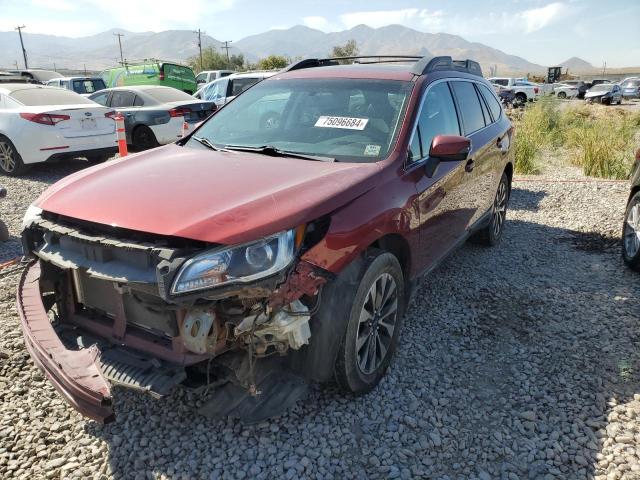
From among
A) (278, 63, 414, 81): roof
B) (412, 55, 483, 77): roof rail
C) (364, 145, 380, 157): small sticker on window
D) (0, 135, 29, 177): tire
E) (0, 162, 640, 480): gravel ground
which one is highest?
(412, 55, 483, 77): roof rail

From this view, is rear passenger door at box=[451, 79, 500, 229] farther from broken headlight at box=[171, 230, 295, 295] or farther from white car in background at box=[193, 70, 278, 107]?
white car in background at box=[193, 70, 278, 107]

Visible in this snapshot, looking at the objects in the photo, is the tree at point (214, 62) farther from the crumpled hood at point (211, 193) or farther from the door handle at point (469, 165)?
the crumpled hood at point (211, 193)

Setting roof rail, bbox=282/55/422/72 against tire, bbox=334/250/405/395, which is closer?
tire, bbox=334/250/405/395

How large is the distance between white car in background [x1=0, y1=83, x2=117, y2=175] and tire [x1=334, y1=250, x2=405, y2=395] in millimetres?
7401

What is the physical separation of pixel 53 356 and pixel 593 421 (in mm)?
2859

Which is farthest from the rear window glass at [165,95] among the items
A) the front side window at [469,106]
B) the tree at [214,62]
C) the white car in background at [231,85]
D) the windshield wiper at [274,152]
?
the tree at [214,62]

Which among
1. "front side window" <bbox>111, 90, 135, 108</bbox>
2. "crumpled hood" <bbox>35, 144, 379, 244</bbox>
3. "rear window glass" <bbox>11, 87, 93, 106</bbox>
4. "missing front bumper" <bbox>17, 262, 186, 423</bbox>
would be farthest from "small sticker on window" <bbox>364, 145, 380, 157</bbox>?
"front side window" <bbox>111, 90, 135, 108</bbox>

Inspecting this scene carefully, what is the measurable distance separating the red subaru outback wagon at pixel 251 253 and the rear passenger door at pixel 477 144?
0.70m

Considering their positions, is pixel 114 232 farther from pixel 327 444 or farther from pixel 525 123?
pixel 525 123

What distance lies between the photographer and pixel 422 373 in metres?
3.23

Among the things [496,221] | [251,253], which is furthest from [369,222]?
[496,221]

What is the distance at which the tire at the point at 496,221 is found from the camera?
545 cm

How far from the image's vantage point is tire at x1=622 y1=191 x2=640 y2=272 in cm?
483

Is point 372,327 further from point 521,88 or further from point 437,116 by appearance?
point 521,88
